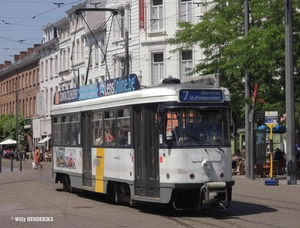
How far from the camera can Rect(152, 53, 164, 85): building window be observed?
4984 cm

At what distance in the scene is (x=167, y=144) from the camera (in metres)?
16.3

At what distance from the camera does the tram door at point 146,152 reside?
1670cm

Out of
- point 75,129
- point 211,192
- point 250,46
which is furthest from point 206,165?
point 250,46

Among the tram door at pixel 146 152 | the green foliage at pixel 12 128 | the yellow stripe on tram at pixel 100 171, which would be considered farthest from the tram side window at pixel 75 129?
the green foliage at pixel 12 128

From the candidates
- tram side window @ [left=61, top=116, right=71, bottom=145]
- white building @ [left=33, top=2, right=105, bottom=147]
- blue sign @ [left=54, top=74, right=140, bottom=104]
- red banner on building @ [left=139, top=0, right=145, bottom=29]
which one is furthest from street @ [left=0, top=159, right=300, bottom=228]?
white building @ [left=33, top=2, right=105, bottom=147]

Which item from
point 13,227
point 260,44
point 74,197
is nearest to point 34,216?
point 13,227

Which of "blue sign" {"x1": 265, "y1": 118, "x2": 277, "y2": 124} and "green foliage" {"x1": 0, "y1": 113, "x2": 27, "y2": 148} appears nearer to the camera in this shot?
"blue sign" {"x1": 265, "y1": 118, "x2": 277, "y2": 124}

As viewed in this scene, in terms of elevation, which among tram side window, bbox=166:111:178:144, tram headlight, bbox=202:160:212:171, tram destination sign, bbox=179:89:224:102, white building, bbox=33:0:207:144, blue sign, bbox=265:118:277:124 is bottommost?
tram headlight, bbox=202:160:212:171

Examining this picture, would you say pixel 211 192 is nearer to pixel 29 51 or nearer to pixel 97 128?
pixel 97 128

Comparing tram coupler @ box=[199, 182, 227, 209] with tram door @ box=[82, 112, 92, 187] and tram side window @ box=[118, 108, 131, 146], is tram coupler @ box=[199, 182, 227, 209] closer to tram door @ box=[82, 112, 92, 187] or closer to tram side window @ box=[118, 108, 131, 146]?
tram side window @ box=[118, 108, 131, 146]

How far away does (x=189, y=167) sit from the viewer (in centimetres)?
1609

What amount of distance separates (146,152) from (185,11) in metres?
32.8

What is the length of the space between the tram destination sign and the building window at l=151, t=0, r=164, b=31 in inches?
1319

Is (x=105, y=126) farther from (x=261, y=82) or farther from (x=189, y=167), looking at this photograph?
(x=261, y=82)
